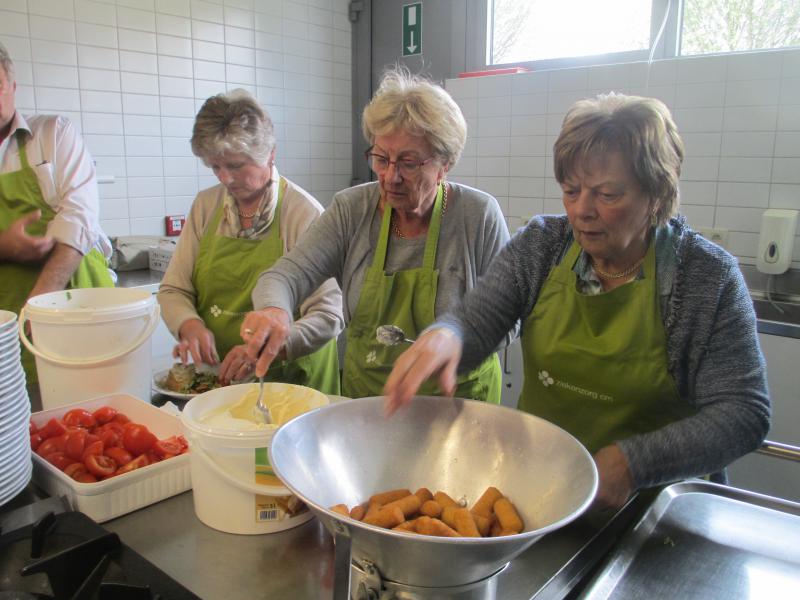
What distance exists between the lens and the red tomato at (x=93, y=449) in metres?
1.18

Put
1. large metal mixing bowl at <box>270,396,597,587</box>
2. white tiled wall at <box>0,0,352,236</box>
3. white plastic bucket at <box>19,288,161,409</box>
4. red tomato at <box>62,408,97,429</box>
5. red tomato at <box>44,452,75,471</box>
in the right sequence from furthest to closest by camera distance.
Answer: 1. white tiled wall at <box>0,0,352,236</box>
2. white plastic bucket at <box>19,288,161,409</box>
3. red tomato at <box>62,408,97,429</box>
4. red tomato at <box>44,452,75,471</box>
5. large metal mixing bowl at <box>270,396,597,587</box>

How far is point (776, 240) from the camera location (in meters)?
2.54

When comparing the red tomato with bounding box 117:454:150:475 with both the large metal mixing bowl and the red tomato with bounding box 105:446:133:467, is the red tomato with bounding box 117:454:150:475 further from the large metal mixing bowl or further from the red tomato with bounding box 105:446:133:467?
the large metal mixing bowl

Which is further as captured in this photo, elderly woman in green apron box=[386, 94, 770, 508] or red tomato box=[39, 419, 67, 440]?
red tomato box=[39, 419, 67, 440]

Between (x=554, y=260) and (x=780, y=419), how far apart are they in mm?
1514

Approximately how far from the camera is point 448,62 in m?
3.80

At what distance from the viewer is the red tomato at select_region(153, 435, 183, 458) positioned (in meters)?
1.21

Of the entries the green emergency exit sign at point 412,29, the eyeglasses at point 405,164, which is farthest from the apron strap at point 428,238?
the green emergency exit sign at point 412,29

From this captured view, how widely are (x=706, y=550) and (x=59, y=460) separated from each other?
1100 millimetres

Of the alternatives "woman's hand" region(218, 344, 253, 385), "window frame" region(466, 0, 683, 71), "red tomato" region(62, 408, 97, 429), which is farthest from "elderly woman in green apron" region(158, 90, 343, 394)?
"window frame" region(466, 0, 683, 71)

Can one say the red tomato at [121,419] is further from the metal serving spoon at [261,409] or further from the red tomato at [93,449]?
the metal serving spoon at [261,409]

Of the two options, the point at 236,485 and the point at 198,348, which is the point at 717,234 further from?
the point at 236,485

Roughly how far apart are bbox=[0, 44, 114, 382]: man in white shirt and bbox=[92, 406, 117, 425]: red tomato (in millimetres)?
704

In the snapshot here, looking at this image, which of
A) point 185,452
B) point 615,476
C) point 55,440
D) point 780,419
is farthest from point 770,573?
point 780,419
